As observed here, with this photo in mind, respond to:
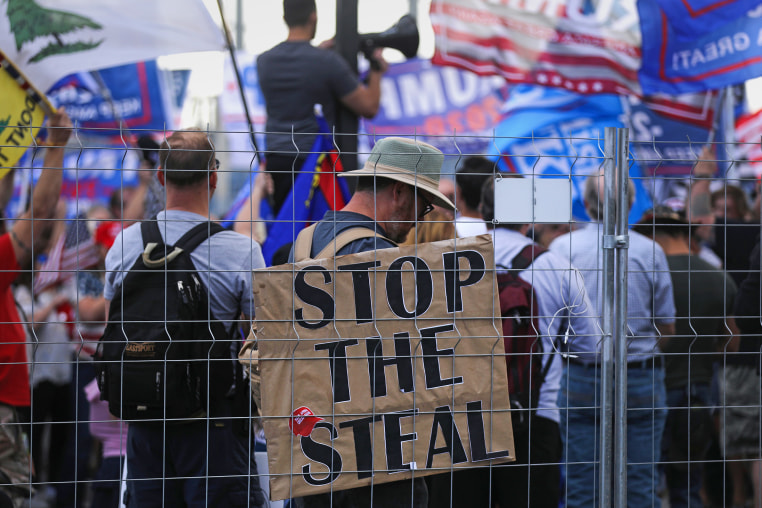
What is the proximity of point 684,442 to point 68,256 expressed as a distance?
142 inches

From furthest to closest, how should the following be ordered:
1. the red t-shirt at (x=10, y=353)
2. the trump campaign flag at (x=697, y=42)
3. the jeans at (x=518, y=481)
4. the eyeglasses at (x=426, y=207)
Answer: the trump campaign flag at (x=697, y=42)
the jeans at (x=518, y=481)
the red t-shirt at (x=10, y=353)
the eyeglasses at (x=426, y=207)

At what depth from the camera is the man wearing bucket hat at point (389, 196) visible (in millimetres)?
2709

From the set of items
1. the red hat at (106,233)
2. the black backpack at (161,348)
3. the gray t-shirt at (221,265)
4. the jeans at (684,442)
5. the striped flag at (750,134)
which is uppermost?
the striped flag at (750,134)

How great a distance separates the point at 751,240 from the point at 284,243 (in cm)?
273

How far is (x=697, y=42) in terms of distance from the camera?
602cm

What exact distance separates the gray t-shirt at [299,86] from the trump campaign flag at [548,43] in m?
1.69

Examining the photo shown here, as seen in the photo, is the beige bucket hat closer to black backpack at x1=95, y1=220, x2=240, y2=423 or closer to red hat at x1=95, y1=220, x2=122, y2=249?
black backpack at x1=95, y1=220, x2=240, y2=423

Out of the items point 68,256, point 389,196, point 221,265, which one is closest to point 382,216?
point 389,196

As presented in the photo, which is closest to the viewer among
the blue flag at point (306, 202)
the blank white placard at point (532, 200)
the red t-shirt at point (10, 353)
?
the blank white placard at point (532, 200)

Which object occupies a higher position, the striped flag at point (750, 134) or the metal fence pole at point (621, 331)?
the striped flag at point (750, 134)

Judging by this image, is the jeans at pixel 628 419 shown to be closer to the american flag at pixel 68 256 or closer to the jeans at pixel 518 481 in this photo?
the jeans at pixel 518 481

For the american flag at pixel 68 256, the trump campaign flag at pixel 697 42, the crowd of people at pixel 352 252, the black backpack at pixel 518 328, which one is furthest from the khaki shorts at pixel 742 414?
the american flag at pixel 68 256

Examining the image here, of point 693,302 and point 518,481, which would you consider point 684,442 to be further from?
point 518,481

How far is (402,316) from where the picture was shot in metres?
2.53
